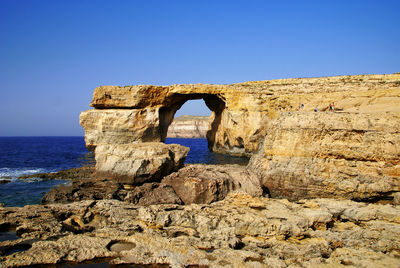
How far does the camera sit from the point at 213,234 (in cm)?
790

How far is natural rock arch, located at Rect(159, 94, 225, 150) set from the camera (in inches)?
1229

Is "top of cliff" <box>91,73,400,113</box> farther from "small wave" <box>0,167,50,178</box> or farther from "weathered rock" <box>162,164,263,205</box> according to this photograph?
"weathered rock" <box>162,164,263,205</box>

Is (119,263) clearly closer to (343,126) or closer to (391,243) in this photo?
(391,243)

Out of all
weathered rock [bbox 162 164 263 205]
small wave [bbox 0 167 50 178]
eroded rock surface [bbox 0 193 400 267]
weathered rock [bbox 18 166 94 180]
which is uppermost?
weathered rock [bbox 162 164 263 205]

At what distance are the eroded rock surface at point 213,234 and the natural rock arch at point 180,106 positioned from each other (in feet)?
69.6

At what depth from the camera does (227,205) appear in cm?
1034

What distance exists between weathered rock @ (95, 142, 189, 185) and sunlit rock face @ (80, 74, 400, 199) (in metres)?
4.93

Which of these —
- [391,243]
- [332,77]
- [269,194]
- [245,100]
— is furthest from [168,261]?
[332,77]

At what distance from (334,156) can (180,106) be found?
25.1 meters

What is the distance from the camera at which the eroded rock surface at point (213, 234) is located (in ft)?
21.9

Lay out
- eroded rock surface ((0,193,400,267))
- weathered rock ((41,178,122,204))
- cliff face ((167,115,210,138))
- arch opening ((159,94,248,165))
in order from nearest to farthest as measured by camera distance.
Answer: eroded rock surface ((0,193,400,267))
weathered rock ((41,178,122,204))
arch opening ((159,94,248,165))
cliff face ((167,115,210,138))

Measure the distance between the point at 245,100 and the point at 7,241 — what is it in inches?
1035

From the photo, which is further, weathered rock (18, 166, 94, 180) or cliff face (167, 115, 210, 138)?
cliff face (167, 115, 210, 138)

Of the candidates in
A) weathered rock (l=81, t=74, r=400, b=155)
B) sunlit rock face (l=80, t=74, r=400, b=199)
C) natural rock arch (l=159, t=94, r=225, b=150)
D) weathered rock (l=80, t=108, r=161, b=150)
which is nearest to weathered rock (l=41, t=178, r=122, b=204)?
sunlit rock face (l=80, t=74, r=400, b=199)
